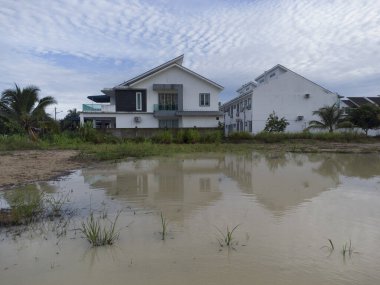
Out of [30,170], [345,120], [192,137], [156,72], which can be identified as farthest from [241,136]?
[30,170]

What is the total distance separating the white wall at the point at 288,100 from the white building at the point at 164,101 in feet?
17.0

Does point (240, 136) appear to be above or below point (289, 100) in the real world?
below

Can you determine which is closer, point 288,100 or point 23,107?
point 23,107

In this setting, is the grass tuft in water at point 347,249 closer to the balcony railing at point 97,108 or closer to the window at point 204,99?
the window at point 204,99

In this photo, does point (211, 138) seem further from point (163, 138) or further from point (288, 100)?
point (288, 100)

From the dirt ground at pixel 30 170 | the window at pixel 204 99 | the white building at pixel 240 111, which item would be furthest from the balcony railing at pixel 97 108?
the dirt ground at pixel 30 170

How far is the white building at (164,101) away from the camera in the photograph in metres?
32.0

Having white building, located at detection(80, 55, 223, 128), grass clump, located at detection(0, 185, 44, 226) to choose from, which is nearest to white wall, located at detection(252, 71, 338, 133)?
white building, located at detection(80, 55, 223, 128)

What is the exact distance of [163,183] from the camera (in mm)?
9797

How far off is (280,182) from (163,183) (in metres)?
3.32

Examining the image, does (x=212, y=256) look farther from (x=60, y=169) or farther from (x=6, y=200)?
(x=60, y=169)

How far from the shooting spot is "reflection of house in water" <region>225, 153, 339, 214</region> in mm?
7586

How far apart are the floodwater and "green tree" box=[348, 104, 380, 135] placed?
944 inches

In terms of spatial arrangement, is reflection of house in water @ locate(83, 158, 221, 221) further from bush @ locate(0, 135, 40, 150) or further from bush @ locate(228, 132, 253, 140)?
bush @ locate(228, 132, 253, 140)
